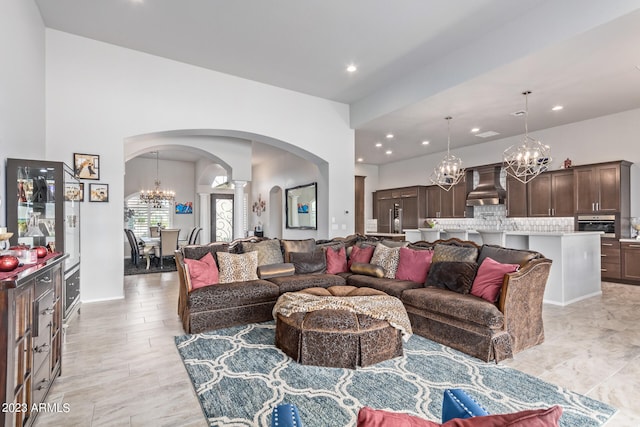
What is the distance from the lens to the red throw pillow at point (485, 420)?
2.24 feet

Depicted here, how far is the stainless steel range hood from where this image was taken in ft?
27.2

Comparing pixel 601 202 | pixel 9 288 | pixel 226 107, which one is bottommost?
pixel 9 288

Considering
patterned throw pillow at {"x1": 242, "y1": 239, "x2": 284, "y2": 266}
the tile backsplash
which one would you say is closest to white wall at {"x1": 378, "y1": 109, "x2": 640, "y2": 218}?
the tile backsplash

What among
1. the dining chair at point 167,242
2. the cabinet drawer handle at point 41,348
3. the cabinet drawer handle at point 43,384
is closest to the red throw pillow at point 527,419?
the cabinet drawer handle at point 41,348

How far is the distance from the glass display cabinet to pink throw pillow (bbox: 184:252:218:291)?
46.9 inches

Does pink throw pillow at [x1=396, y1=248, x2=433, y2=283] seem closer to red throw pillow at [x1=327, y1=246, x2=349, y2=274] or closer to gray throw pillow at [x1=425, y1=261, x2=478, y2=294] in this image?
gray throw pillow at [x1=425, y1=261, x2=478, y2=294]

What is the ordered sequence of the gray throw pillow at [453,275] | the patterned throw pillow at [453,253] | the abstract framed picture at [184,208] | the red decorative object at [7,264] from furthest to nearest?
the abstract framed picture at [184,208] → the patterned throw pillow at [453,253] → the gray throw pillow at [453,275] → the red decorative object at [7,264]

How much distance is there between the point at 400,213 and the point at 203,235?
6668 mm

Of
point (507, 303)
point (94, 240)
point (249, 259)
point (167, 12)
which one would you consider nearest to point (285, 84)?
point (167, 12)

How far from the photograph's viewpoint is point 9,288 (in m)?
1.54

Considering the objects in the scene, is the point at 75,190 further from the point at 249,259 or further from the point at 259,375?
the point at 259,375

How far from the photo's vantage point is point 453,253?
3.96m

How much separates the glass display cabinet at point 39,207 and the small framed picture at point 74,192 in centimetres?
18

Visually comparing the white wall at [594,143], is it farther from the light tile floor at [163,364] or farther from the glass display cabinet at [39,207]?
the glass display cabinet at [39,207]
